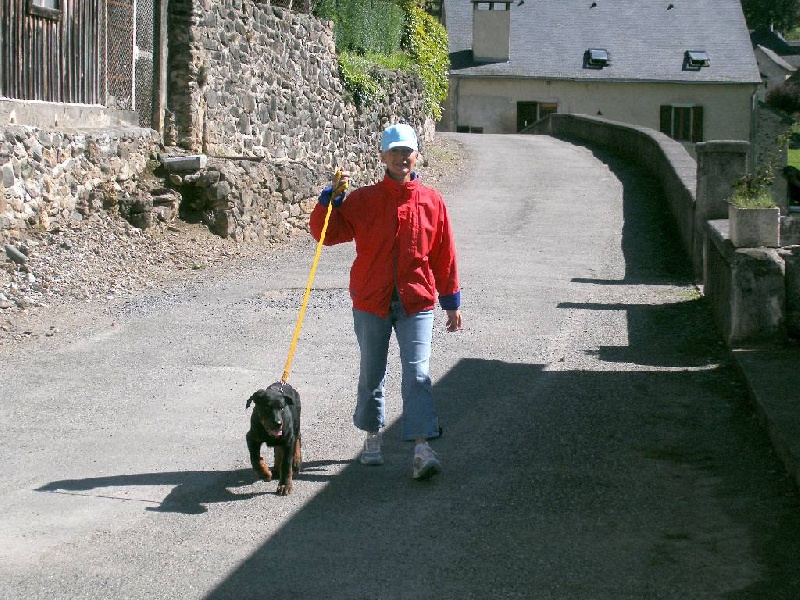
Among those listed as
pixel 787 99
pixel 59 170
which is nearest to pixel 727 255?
pixel 59 170

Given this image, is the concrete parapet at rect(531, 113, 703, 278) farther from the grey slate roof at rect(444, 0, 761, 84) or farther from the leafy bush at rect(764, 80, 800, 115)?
the leafy bush at rect(764, 80, 800, 115)

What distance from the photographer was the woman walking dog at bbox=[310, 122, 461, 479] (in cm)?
600

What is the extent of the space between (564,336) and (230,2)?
336 inches

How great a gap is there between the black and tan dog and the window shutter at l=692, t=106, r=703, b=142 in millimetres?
46158

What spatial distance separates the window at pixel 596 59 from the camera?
163 ft

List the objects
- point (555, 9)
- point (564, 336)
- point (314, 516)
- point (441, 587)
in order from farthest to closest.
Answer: point (555, 9) → point (564, 336) → point (314, 516) → point (441, 587)

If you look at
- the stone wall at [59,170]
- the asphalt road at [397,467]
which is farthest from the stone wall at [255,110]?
the asphalt road at [397,467]

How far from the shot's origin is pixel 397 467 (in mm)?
6293

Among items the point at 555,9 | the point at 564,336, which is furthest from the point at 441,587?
the point at 555,9

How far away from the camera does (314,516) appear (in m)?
5.46

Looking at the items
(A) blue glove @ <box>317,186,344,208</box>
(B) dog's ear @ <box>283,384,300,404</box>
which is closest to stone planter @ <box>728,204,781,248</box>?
(A) blue glove @ <box>317,186,344,208</box>

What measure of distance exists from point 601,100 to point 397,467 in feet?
148

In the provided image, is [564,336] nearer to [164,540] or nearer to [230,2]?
[164,540]

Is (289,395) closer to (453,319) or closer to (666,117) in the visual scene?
(453,319)
